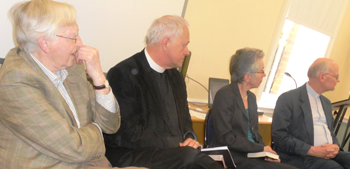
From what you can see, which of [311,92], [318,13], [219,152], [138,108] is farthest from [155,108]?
[318,13]

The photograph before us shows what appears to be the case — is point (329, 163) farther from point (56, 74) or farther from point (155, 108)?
point (56, 74)

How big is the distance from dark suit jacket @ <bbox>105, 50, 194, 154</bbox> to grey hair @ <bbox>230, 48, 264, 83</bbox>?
0.74 metres

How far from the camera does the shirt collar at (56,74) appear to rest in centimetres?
119

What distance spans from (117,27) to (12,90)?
1.68 meters

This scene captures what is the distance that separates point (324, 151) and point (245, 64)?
98cm

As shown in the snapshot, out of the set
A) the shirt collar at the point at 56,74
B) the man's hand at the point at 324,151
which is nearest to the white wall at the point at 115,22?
the shirt collar at the point at 56,74

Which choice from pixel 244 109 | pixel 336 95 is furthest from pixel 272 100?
pixel 244 109

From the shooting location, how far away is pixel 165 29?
1.77 meters

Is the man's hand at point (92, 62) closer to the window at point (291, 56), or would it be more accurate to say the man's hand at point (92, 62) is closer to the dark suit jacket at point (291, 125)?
the dark suit jacket at point (291, 125)

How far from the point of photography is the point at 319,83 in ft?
8.29

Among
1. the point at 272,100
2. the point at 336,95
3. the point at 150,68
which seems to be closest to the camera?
the point at 150,68

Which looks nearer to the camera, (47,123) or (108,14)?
(47,123)

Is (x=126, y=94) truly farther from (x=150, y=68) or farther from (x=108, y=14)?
(x=108, y=14)

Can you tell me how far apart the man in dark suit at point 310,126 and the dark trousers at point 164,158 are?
1082 mm
